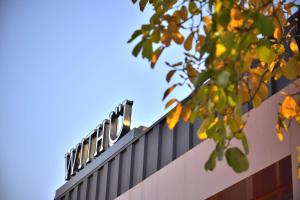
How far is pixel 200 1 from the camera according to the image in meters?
5.77

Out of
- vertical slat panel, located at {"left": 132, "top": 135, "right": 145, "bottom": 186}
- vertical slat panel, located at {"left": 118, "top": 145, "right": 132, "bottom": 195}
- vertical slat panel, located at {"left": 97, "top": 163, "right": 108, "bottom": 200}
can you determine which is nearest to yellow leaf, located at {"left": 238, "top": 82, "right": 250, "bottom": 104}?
vertical slat panel, located at {"left": 132, "top": 135, "right": 145, "bottom": 186}

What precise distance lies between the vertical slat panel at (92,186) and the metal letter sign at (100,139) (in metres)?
1.17

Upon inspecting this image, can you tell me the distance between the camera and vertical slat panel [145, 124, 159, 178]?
1444cm

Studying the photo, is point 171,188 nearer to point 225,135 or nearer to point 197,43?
point 197,43

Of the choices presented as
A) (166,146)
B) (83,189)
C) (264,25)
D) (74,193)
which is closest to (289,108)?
(264,25)

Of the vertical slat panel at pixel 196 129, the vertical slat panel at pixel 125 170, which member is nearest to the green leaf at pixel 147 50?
the vertical slat panel at pixel 196 129

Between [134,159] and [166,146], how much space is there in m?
1.96

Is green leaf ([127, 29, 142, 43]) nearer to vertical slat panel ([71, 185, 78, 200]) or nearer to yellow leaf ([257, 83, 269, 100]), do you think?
yellow leaf ([257, 83, 269, 100])

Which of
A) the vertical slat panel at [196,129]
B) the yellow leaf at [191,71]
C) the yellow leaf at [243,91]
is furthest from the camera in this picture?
the vertical slat panel at [196,129]

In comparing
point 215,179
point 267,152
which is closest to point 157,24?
point 267,152

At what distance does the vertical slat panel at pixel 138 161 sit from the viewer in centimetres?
1508

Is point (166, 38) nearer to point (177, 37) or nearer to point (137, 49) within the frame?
point (177, 37)

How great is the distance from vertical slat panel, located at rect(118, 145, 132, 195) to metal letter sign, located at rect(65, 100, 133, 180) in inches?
97.2

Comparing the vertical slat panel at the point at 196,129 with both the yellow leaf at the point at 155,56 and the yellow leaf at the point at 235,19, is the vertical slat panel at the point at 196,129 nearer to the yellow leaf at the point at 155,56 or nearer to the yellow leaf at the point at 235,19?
the yellow leaf at the point at 155,56
